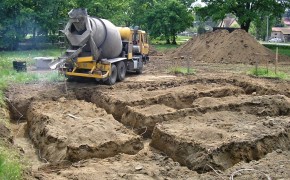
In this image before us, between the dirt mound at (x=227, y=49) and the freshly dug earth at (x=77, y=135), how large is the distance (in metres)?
17.3

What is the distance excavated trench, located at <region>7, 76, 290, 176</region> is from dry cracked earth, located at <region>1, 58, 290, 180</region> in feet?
0.08

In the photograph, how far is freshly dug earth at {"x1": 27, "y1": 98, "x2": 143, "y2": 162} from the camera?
355 inches

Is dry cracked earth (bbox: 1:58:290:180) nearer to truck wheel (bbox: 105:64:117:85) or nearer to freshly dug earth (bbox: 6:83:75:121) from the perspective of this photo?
freshly dug earth (bbox: 6:83:75:121)

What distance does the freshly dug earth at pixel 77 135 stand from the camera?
29.6 feet

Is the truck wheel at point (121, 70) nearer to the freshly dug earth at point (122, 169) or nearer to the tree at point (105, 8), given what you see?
the freshly dug earth at point (122, 169)

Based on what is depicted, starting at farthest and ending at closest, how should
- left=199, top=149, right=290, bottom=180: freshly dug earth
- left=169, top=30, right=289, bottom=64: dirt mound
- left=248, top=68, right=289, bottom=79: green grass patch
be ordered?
1. left=169, top=30, right=289, bottom=64: dirt mound
2. left=248, top=68, right=289, bottom=79: green grass patch
3. left=199, top=149, right=290, bottom=180: freshly dug earth

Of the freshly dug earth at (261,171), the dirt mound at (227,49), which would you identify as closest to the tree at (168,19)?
the dirt mound at (227,49)

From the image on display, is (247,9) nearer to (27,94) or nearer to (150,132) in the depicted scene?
(27,94)

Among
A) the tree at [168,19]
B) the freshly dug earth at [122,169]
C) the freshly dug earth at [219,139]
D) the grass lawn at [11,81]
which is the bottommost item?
the freshly dug earth at [122,169]

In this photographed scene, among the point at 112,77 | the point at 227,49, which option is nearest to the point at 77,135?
the point at 112,77

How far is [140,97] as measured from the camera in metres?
13.8

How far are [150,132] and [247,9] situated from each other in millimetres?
27376

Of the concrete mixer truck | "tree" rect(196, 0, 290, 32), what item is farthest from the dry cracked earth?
"tree" rect(196, 0, 290, 32)

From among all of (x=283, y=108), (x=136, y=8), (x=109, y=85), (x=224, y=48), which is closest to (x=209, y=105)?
(x=283, y=108)
